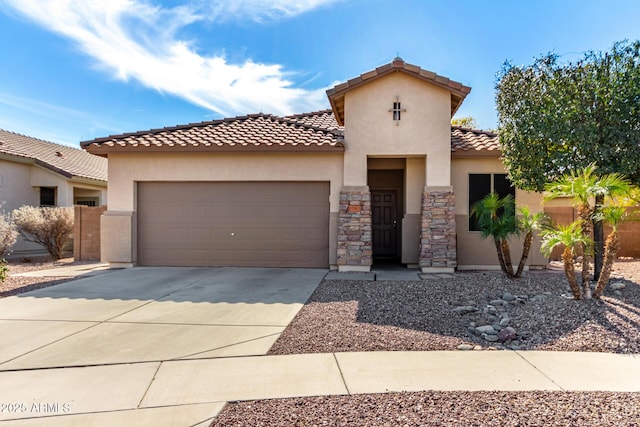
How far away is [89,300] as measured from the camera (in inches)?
291

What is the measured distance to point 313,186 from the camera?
11219mm

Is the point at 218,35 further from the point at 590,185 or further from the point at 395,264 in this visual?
the point at 590,185

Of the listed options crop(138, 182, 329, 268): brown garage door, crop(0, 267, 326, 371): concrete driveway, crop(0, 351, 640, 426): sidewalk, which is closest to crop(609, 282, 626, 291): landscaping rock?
crop(0, 351, 640, 426): sidewalk

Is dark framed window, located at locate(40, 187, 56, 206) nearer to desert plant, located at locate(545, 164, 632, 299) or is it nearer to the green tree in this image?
the green tree

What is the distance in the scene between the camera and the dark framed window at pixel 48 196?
17470 millimetres

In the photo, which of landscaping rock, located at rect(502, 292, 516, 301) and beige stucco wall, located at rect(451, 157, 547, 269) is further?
beige stucco wall, located at rect(451, 157, 547, 269)

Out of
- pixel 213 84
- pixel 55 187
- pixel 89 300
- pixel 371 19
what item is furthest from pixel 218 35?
pixel 55 187

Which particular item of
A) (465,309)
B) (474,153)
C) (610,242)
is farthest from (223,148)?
(610,242)

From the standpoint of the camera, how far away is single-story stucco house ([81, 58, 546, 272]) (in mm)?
10586

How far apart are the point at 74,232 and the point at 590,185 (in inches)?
599

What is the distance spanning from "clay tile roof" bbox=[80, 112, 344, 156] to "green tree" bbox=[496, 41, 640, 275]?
450cm

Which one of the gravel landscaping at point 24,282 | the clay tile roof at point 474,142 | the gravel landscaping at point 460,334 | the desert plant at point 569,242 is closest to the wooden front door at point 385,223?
the clay tile roof at point 474,142

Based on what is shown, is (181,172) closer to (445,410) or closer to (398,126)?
(398,126)

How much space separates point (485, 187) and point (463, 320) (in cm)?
625
